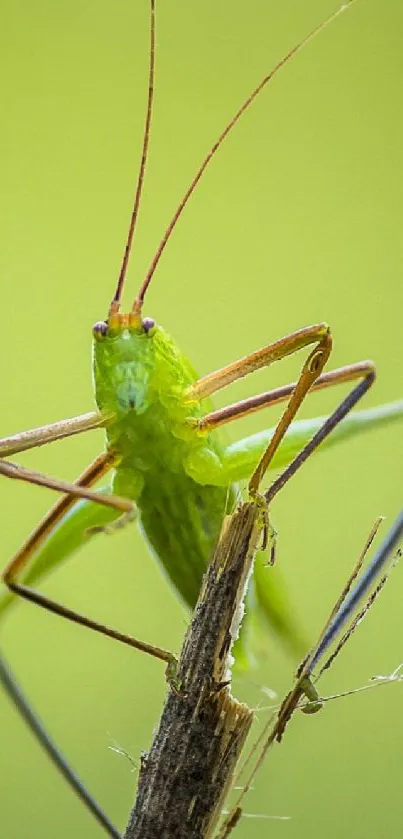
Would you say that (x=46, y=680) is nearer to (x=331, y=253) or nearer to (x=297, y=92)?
(x=331, y=253)

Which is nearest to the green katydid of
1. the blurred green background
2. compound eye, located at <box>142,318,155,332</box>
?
compound eye, located at <box>142,318,155,332</box>

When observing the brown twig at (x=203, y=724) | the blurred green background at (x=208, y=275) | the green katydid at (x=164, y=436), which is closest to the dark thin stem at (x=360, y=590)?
the brown twig at (x=203, y=724)

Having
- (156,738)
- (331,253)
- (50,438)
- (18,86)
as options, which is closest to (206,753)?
(156,738)

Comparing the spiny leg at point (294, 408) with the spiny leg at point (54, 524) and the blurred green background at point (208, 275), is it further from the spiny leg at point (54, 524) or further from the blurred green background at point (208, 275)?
the blurred green background at point (208, 275)

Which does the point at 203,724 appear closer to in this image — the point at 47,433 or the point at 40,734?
the point at 40,734

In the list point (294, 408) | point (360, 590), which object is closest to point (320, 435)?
point (294, 408)

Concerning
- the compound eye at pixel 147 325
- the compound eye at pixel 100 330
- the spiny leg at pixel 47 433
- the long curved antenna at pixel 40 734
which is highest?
the compound eye at pixel 100 330
